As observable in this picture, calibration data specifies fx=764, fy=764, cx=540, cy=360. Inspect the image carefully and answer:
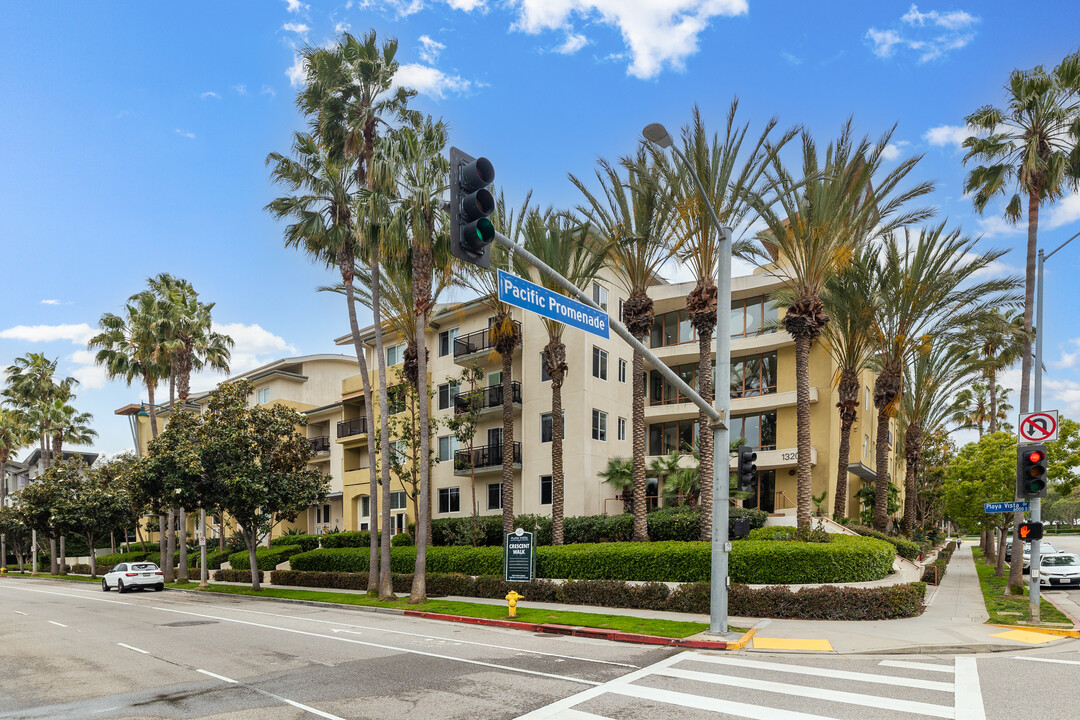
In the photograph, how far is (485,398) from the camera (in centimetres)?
3666

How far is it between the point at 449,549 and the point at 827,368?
19.1m

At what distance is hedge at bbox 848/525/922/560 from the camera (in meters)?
30.4

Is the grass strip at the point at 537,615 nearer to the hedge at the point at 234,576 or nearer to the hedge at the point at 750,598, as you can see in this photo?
the hedge at the point at 750,598

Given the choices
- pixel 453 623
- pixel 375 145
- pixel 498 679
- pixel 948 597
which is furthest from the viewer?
pixel 375 145

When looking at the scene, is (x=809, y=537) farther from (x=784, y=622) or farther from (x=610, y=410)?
(x=610, y=410)

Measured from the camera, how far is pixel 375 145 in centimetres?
2684

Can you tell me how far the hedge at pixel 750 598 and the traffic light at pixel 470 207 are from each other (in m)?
14.2

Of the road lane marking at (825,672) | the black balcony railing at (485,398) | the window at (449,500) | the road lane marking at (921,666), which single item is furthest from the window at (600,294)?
the road lane marking at (921,666)

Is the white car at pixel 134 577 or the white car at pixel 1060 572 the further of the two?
the white car at pixel 134 577

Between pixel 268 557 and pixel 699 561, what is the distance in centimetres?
2954

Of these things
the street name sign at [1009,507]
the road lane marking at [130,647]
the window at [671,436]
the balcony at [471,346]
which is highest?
the balcony at [471,346]

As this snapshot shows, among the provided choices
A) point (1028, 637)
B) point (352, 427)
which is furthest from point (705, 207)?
point (352, 427)

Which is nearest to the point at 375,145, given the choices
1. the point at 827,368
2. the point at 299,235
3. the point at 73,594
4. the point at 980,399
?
the point at 299,235

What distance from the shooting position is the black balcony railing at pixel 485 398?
113 ft
